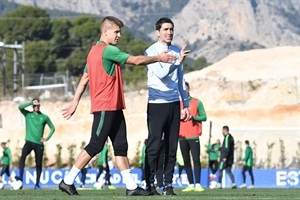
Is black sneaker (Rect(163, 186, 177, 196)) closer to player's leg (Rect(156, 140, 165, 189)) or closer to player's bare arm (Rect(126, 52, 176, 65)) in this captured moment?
player's leg (Rect(156, 140, 165, 189))

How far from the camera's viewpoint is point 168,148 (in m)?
14.5

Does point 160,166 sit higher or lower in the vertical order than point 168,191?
higher

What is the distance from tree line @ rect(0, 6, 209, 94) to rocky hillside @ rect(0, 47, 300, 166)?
32.9m

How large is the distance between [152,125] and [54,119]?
185 feet

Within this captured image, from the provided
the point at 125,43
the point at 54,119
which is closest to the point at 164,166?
the point at 54,119

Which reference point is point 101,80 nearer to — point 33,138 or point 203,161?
point 33,138

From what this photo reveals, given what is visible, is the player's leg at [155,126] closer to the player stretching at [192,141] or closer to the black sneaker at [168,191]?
the black sneaker at [168,191]

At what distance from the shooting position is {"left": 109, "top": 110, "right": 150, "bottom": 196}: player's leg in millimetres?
13164

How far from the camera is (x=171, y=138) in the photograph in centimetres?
1443

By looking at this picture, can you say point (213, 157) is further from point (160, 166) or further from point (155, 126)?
point (155, 126)

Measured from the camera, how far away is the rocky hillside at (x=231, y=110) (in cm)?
5275

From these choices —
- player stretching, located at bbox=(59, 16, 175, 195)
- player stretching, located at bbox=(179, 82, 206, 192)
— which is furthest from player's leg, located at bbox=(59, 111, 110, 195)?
player stretching, located at bbox=(179, 82, 206, 192)

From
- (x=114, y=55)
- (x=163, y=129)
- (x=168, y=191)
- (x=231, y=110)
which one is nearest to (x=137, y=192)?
(x=168, y=191)

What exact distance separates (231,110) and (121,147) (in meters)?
48.4
